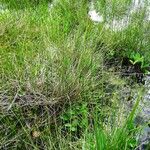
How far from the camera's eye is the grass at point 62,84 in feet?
6.79

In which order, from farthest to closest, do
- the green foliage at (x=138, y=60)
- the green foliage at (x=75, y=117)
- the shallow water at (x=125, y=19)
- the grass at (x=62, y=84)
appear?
1. the shallow water at (x=125, y=19)
2. the green foliage at (x=138, y=60)
3. the green foliage at (x=75, y=117)
4. the grass at (x=62, y=84)

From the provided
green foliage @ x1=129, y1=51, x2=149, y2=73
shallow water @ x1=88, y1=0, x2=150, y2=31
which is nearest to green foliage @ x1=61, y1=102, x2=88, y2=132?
green foliage @ x1=129, y1=51, x2=149, y2=73

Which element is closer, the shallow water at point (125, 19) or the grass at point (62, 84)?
the grass at point (62, 84)

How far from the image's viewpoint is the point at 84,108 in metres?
2.32

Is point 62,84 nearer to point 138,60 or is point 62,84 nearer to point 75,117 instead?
point 75,117

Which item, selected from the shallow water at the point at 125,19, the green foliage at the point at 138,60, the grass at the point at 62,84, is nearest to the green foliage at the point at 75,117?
the grass at the point at 62,84

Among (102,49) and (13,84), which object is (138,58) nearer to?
(102,49)

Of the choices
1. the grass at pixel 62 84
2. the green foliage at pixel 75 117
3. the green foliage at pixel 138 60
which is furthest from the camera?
the green foliage at pixel 138 60

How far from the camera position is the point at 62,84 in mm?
2340

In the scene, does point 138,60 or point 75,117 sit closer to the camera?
point 75,117

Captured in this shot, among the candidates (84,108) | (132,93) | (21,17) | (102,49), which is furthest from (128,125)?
(21,17)

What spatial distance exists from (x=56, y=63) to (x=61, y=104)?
36 cm

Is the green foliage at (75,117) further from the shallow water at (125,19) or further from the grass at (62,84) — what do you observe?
the shallow water at (125,19)

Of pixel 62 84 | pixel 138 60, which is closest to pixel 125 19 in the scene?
pixel 138 60
